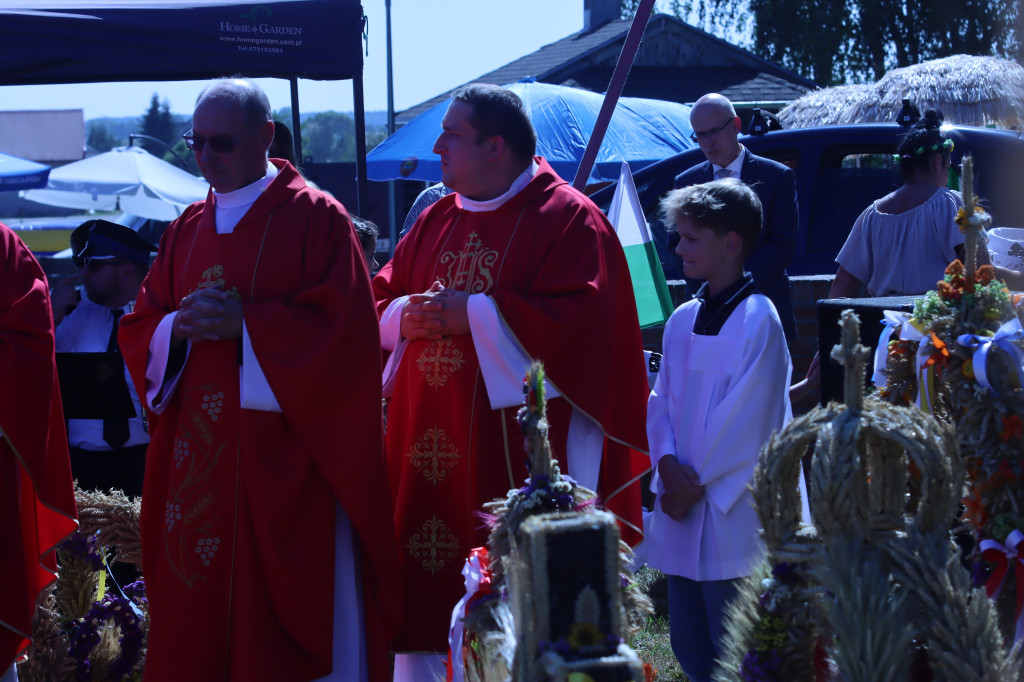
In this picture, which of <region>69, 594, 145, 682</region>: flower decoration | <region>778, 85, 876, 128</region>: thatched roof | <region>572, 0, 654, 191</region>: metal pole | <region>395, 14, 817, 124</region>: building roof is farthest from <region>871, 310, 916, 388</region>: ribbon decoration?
<region>395, 14, 817, 124</region>: building roof

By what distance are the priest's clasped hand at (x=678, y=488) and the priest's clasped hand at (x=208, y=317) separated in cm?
131

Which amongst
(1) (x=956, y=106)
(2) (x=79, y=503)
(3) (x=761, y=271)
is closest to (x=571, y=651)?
(2) (x=79, y=503)

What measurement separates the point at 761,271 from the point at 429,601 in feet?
7.68

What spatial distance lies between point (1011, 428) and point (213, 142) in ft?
7.40

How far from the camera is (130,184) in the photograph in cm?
1331

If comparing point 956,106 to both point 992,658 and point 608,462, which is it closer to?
point 608,462

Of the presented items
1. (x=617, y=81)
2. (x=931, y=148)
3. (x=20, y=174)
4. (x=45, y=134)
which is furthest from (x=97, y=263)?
(x=45, y=134)

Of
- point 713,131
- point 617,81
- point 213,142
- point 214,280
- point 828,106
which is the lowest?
point 214,280

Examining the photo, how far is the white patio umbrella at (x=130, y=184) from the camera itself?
13242 mm

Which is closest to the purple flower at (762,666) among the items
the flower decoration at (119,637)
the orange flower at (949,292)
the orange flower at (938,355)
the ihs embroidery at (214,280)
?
the orange flower at (938,355)

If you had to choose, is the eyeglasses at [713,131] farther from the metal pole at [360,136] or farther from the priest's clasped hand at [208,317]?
the priest's clasped hand at [208,317]

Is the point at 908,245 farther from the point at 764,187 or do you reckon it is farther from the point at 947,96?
the point at 947,96

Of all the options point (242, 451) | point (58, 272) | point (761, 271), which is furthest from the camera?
point (58, 272)

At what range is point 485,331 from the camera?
3.24 m
